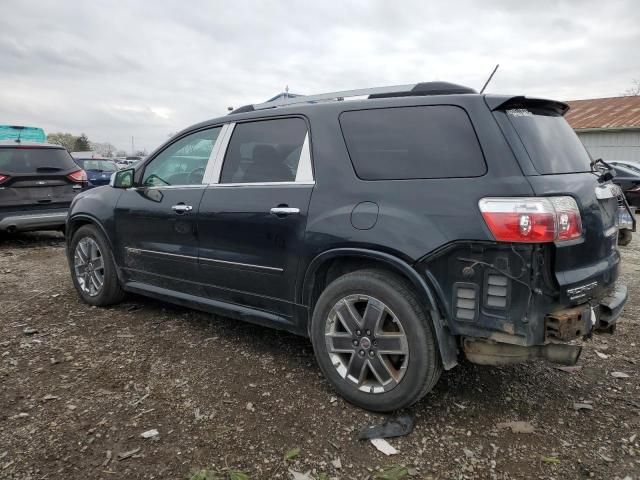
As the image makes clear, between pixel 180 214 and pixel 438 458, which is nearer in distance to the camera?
pixel 438 458

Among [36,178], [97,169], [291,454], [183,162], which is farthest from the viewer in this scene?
[97,169]

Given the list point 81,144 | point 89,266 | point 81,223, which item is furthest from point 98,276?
point 81,144

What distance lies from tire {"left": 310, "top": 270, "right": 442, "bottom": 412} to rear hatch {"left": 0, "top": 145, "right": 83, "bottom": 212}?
6.43 m

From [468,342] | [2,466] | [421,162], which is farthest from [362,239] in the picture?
[2,466]

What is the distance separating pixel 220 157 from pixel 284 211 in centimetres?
87

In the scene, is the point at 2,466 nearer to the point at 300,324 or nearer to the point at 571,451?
the point at 300,324

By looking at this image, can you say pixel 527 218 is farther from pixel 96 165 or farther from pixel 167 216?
pixel 96 165

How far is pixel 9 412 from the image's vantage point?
2.80 m

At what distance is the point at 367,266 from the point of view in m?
2.81

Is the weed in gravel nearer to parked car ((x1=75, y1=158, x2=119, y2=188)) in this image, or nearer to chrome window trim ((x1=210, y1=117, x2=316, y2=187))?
chrome window trim ((x1=210, y1=117, x2=316, y2=187))

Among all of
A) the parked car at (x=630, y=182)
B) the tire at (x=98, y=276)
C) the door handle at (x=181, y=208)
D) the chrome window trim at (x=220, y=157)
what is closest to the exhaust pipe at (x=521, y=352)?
the chrome window trim at (x=220, y=157)

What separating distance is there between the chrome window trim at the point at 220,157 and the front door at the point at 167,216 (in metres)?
0.10

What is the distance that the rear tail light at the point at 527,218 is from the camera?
89.3 inches

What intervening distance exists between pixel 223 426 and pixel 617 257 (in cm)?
252
